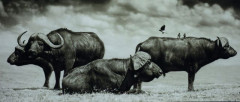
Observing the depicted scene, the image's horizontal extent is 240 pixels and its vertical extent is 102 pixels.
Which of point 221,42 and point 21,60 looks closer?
point 221,42

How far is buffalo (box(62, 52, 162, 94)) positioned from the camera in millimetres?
9242

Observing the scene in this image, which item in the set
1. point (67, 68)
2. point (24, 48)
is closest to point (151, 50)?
point (67, 68)

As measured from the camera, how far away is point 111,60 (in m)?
9.63

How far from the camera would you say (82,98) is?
8242mm

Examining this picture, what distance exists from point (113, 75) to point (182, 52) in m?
2.96

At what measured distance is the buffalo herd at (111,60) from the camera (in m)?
9.30

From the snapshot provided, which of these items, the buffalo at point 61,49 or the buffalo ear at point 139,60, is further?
→ the buffalo at point 61,49

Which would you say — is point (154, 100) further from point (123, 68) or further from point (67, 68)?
point (67, 68)

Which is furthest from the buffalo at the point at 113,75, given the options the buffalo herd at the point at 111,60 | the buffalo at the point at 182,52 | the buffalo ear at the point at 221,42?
the buffalo ear at the point at 221,42

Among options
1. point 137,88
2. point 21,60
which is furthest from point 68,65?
point 137,88

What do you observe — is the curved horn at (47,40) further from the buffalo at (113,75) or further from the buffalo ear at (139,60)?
the buffalo ear at (139,60)

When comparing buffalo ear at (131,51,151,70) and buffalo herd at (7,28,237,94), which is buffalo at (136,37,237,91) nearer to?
buffalo herd at (7,28,237,94)

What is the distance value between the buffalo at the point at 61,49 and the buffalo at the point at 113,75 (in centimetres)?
198

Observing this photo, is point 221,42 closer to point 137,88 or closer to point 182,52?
point 182,52
